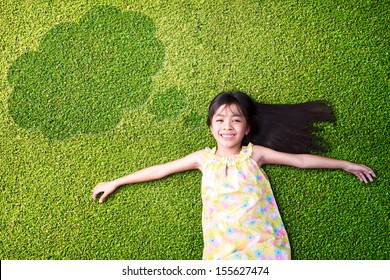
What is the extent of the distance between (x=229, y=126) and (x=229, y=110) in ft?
0.31

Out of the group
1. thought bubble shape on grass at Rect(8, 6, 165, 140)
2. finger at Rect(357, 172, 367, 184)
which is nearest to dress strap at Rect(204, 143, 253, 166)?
thought bubble shape on grass at Rect(8, 6, 165, 140)

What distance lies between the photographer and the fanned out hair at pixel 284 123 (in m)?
2.45

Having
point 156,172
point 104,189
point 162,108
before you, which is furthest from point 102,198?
point 162,108

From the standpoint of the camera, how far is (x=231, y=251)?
86.7 inches

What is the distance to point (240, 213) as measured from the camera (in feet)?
7.37

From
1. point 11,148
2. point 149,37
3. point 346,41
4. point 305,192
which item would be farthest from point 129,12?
point 305,192

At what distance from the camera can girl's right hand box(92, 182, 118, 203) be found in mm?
2463

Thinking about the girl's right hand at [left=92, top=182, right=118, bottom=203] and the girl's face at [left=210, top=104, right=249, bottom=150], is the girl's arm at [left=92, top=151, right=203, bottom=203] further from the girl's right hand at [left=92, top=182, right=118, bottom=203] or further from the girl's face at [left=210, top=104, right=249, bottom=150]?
the girl's face at [left=210, top=104, right=249, bottom=150]

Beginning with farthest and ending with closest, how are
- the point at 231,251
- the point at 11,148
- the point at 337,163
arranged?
the point at 11,148 < the point at 337,163 < the point at 231,251

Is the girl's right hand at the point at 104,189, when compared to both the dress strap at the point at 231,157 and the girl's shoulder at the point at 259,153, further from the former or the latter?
the girl's shoulder at the point at 259,153

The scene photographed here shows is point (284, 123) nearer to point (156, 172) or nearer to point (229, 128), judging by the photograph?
point (229, 128)

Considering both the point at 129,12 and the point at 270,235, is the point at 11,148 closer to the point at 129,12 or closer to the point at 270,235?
the point at 129,12

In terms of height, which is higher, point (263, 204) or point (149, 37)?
point (149, 37)
